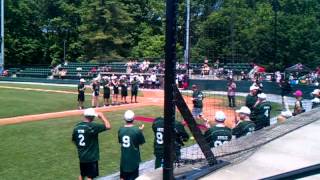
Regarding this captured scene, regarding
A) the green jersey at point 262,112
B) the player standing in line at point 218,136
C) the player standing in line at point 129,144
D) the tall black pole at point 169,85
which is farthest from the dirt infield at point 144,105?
the tall black pole at point 169,85

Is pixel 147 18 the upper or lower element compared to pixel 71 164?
upper

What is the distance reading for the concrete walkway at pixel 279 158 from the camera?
486cm

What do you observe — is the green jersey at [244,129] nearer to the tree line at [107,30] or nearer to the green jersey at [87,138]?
the green jersey at [87,138]

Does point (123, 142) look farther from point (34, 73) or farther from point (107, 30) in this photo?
point (107, 30)

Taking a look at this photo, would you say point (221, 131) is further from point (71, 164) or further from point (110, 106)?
point (110, 106)

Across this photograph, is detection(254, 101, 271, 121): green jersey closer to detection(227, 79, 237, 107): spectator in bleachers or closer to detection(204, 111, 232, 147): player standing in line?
detection(204, 111, 232, 147): player standing in line

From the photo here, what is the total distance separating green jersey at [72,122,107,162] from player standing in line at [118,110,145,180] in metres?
0.62

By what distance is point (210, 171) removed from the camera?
4.84 metres

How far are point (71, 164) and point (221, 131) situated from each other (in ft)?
14.9

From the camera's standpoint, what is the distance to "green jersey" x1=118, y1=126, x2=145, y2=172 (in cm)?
788

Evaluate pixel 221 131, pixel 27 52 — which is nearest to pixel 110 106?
pixel 221 131

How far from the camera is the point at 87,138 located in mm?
8359

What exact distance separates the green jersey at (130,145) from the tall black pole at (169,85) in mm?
3547

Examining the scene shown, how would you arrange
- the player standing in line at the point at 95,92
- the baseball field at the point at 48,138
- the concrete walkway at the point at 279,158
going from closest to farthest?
the concrete walkway at the point at 279,158
the baseball field at the point at 48,138
the player standing in line at the point at 95,92
